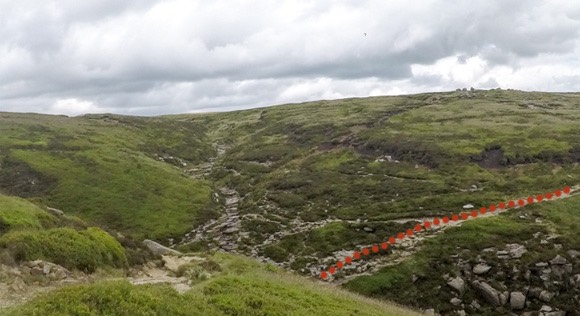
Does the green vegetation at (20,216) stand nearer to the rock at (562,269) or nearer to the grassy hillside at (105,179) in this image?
the grassy hillside at (105,179)

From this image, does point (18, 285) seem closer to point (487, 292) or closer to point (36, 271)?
point (36, 271)

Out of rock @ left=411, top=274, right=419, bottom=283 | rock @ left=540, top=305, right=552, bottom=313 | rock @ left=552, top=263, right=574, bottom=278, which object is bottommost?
rock @ left=540, top=305, right=552, bottom=313

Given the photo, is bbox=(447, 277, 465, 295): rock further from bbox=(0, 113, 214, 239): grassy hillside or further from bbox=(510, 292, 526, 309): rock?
bbox=(0, 113, 214, 239): grassy hillside

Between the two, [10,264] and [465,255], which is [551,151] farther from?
[10,264]

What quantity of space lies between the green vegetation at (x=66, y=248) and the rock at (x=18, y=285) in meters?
2.64

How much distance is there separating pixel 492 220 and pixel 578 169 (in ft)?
116

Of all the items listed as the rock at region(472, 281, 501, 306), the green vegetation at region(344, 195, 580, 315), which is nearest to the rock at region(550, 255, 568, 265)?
the green vegetation at region(344, 195, 580, 315)

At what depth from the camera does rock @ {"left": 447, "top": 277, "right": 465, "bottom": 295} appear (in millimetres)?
46812

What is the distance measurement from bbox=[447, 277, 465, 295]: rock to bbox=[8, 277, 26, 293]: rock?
A: 3840 cm

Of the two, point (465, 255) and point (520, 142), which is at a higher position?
point (520, 142)

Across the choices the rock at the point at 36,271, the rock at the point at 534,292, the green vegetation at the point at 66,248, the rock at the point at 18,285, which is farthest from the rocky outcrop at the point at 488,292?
the rock at the point at 18,285

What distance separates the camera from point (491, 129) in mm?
120625

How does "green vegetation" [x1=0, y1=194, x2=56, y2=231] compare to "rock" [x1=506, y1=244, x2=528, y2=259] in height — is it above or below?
above

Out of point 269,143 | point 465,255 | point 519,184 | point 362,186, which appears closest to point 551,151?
point 519,184
